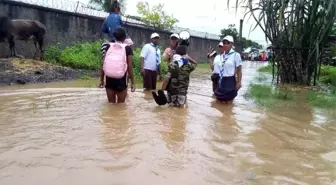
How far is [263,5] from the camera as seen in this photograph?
11148 millimetres

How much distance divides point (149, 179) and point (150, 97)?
15.5 feet

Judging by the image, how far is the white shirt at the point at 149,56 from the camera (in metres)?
8.52

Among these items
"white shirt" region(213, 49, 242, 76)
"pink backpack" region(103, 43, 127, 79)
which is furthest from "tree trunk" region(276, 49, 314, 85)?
"pink backpack" region(103, 43, 127, 79)

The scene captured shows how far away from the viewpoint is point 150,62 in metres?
8.66

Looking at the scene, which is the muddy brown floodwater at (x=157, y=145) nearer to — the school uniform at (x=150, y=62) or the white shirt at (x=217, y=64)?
the white shirt at (x=217, y=64)

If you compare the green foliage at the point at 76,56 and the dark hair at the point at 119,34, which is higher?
the dark hair at the point at 119,34

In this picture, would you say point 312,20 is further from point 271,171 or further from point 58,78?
point 271,171

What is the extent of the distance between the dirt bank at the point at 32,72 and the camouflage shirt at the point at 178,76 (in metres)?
5.31

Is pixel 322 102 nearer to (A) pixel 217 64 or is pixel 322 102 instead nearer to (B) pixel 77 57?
(A) pixel 217 64

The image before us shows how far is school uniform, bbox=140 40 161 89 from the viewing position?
28.0 ft

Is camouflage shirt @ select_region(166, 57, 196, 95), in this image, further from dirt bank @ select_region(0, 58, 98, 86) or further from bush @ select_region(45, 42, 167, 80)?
bush @ select_region(45, 42, 167, 80)

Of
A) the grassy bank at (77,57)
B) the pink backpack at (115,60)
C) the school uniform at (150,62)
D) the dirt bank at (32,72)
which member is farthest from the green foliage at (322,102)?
the dirt bank at (32,72)

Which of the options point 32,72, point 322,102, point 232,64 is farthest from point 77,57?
point 322,102

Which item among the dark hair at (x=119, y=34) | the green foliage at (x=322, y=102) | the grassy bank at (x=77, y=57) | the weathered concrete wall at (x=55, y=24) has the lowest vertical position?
the green foliage at (x=322, y=102)
